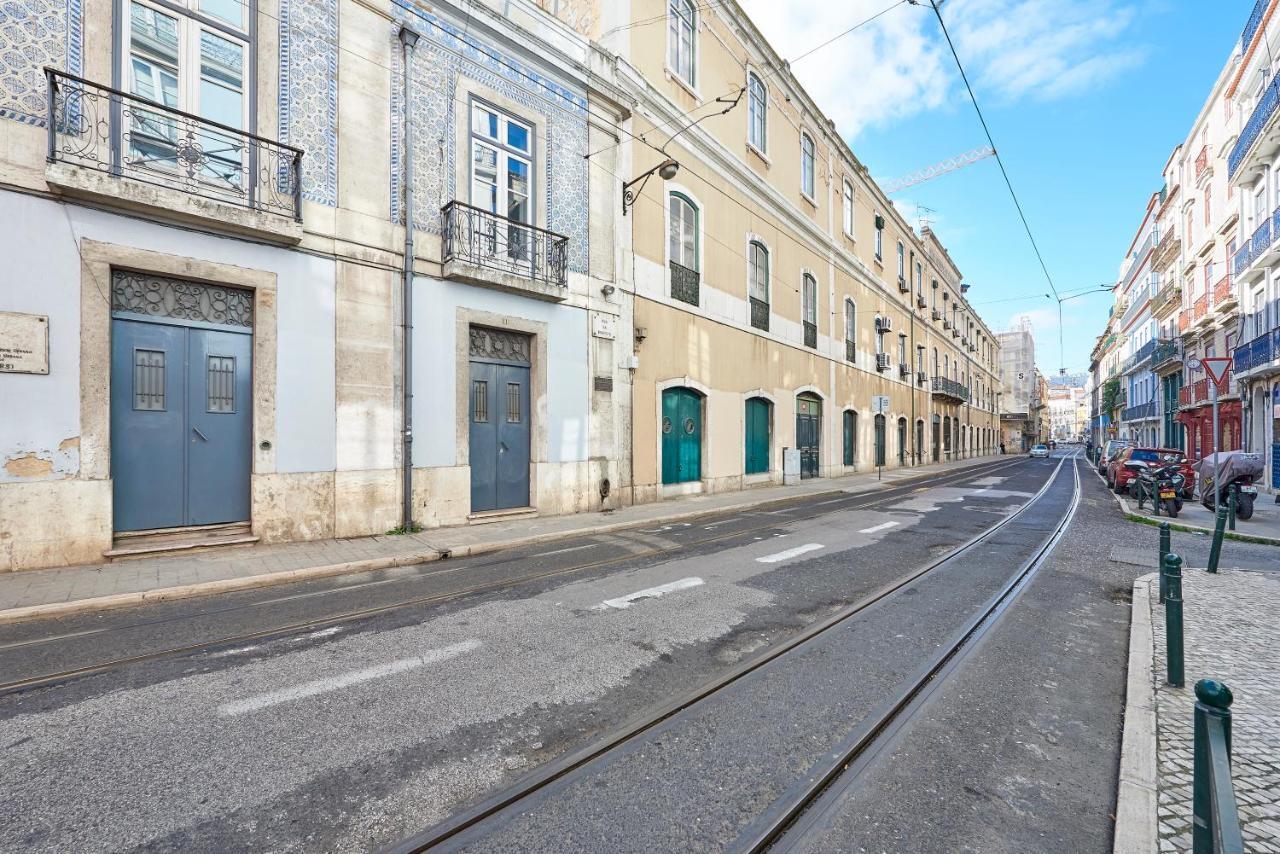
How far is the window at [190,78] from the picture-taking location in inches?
281

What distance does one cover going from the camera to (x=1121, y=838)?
2213 mm

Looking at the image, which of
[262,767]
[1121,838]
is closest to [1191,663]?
[1121,838]

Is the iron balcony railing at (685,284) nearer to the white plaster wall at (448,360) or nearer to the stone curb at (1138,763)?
the white plaster wall at (448,360)

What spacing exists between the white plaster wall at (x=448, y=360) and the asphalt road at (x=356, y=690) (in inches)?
125

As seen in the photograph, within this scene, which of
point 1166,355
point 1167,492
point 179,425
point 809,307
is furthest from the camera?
point 1166,355

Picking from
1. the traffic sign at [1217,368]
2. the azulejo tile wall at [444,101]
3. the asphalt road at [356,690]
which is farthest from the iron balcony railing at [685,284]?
the traffic sign at [1217,368]

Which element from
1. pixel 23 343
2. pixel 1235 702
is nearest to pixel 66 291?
pixel 23 343

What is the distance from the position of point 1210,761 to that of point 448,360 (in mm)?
9944

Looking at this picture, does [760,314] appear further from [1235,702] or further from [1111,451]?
[1111,451]

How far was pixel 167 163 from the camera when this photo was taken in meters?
7.29

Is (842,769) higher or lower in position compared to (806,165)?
lower

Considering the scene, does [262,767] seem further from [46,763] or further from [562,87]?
[562,87]

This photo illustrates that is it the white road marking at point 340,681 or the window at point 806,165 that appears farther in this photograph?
the window at point 806,165

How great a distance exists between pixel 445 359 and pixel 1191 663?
996 cm
